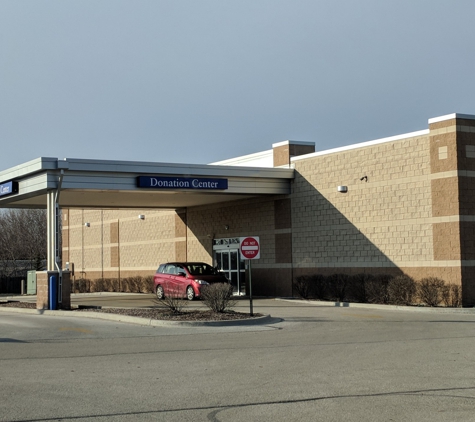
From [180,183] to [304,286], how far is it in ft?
21.8

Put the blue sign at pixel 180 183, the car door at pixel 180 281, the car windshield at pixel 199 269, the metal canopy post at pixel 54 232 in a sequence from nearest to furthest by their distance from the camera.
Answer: the metal canopy post at pixel 54 232
the blue sign at pixel 180 183
the car door at pixel 180 281
the car windshield at pixel 199 269

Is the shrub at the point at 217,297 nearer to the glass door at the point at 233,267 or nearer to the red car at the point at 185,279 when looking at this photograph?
the red car at the point at 185,279

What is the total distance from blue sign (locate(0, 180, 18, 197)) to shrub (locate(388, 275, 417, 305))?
48.5 feet

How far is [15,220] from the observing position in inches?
3250

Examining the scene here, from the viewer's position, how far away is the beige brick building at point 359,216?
Result: 85.1 feet

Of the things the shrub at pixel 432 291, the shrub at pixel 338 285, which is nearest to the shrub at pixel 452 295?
the shrub at pixel 432 291

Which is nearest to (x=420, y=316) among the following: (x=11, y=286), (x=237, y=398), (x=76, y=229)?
(x=237, y=398)

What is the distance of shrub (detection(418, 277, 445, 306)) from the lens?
2556 cm

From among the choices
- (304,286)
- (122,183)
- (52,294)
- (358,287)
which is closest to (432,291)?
(358,287)

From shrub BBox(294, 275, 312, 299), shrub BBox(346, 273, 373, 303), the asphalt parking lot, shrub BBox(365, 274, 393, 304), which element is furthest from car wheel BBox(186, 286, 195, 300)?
the asphalt parking lot

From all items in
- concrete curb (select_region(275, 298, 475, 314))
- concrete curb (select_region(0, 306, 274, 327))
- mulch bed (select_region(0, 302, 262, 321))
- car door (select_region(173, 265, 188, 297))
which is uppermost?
car door (select_region(173, 265, 188, 297))

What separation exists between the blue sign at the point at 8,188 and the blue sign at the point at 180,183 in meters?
4.87

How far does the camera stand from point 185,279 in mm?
30516

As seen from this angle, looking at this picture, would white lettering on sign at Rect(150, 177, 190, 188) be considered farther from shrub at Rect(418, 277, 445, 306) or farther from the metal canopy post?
shrub at Rect(418, 277, 445, 306)
